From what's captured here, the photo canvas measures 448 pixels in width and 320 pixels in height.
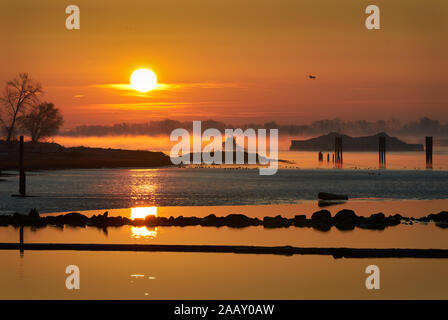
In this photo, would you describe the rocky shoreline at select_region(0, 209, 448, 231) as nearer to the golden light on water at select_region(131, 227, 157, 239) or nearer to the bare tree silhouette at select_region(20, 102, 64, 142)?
the golden light on water at select_region(131, 227, 157, 239)

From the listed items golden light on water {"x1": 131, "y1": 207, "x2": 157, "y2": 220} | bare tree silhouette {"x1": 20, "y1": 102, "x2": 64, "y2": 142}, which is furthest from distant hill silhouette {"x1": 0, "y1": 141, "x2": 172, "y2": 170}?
golden light on water {"x1": 131, "y1": 207, "x2": 157, "y2": 220}

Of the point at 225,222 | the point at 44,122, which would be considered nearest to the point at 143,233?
the point at 225,222

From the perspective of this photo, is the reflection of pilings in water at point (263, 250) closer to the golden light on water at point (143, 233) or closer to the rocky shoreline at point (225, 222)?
the golden light on water at point (143, 233)

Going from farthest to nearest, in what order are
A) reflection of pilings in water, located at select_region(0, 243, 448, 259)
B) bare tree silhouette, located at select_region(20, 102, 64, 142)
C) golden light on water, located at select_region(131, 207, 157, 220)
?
bare tree silhouette, located at select_region(20, 102, 64, 142) < golden light on water, located at select_region(131, 207, 157, 220) < reflection of pilings in water, located at select_region(0, 243, 448, 259)

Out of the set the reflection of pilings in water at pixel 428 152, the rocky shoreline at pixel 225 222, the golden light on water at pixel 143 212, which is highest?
the reflection of pilings in water at pixel 428 152

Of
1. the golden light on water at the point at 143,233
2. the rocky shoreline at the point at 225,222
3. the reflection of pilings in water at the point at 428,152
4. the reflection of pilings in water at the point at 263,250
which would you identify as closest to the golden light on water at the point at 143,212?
the rocky shoreline at the point at 225,222

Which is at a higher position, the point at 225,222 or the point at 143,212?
the point at 225,222

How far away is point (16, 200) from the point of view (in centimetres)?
5141

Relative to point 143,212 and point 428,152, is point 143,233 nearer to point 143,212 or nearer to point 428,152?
point 143,212

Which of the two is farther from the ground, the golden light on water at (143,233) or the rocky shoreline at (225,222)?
the rocky shoreline at (225,222)
